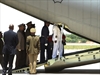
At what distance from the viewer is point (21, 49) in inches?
306

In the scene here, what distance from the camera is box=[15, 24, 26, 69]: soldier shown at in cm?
776

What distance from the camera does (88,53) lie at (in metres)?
7.77

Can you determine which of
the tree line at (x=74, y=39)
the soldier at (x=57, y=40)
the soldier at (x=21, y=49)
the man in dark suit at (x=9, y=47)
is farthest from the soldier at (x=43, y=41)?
the man in dark suit at (x=9, y=47)

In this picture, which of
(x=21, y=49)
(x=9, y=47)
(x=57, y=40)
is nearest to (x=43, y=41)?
(x=57, y=40)

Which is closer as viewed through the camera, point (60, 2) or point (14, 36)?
point (14, 36)

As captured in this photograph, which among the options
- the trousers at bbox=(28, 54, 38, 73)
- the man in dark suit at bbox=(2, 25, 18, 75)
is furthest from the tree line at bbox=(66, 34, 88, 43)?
the man in dark suit at bbox=(2, 25, 18, 75)

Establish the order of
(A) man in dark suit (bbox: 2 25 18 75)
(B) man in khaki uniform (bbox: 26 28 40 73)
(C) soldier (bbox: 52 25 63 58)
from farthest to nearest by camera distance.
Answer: (C) soldier (bbox: 52 25 63 58) < (B) man in khaki uniform (bbox: 26 28 40 73) < (A) man in dark suit (bbox: 2 25 18 75)

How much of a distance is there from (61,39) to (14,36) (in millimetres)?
1563

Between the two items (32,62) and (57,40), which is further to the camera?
(57,40)

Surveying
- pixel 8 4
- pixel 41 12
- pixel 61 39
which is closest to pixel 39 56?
→ pixel 61 39

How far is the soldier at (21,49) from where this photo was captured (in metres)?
7.76

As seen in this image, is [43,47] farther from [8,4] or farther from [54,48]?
[8,4]

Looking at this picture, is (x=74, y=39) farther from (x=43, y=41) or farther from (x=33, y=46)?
(x=33, y=46)

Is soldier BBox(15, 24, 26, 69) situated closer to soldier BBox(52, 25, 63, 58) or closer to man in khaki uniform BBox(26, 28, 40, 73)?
man in khaki uniform BBox(26, 28, 40, 73)
